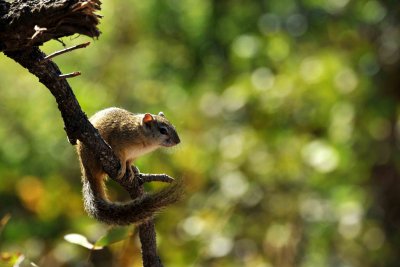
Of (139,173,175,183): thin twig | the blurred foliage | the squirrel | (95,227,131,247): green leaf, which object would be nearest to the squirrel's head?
the squirrel

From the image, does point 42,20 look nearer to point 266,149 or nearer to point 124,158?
point 124,158

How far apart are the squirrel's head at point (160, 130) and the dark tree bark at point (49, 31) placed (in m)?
0.85

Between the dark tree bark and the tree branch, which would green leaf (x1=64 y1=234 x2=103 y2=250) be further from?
the tree branch

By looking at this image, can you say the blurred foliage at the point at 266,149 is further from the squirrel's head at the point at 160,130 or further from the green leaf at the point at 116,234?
the green leaf at the point at 116,234

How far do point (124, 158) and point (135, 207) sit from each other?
524 millimetres

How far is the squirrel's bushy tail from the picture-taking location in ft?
4.44

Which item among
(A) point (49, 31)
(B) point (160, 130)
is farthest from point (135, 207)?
(B) point (160, 130)

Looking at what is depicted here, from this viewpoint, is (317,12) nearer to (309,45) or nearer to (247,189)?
(309,45)

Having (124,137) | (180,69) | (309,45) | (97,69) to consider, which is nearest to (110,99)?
(97,69)

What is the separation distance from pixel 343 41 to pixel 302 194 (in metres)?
1.18

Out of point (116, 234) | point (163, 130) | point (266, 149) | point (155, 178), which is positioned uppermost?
point (155, 178)

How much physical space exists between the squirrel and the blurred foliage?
1801 millimetres

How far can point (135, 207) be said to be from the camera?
1.42m

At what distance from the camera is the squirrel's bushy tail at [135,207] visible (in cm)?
135
